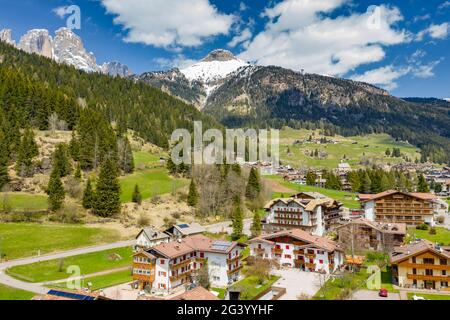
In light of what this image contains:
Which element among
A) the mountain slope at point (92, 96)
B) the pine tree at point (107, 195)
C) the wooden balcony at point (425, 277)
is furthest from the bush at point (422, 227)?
the mountain slope at point (92, 96)

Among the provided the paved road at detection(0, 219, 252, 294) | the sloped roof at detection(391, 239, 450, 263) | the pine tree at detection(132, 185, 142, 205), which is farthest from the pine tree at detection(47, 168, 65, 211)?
the sloped roof at detection(391, 239, 450, 263)

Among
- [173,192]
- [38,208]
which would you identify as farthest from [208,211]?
[38,208]

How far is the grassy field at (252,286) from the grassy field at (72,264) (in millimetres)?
21889

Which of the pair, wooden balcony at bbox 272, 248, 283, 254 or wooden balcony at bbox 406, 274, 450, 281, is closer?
wooden balcony at bbox 406, 274, 450, 281

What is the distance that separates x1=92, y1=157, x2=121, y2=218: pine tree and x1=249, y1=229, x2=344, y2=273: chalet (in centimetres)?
3735

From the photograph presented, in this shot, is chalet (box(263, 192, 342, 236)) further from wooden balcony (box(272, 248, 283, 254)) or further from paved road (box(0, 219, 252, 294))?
wooden balcony (box(272, 248, 283, 254))

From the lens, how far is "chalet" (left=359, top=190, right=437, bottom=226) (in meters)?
97.4

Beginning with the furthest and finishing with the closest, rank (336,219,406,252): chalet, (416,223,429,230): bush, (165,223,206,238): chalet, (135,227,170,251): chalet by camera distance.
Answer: (416,223,429,230): bush < (165,223,206,238): chalet < (336,219,406,252): chalet < (135,227,170,251): chalet

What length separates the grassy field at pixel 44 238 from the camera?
2574 inches

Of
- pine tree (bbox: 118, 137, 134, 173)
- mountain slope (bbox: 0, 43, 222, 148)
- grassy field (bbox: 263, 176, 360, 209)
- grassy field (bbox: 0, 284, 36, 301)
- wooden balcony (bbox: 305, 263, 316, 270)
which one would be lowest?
wooden balcony (bbox: 305, 263, 316, 270)

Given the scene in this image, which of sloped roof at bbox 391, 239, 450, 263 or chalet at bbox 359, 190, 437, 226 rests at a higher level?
→ chalet at bbox 359, 190, 437, 226
